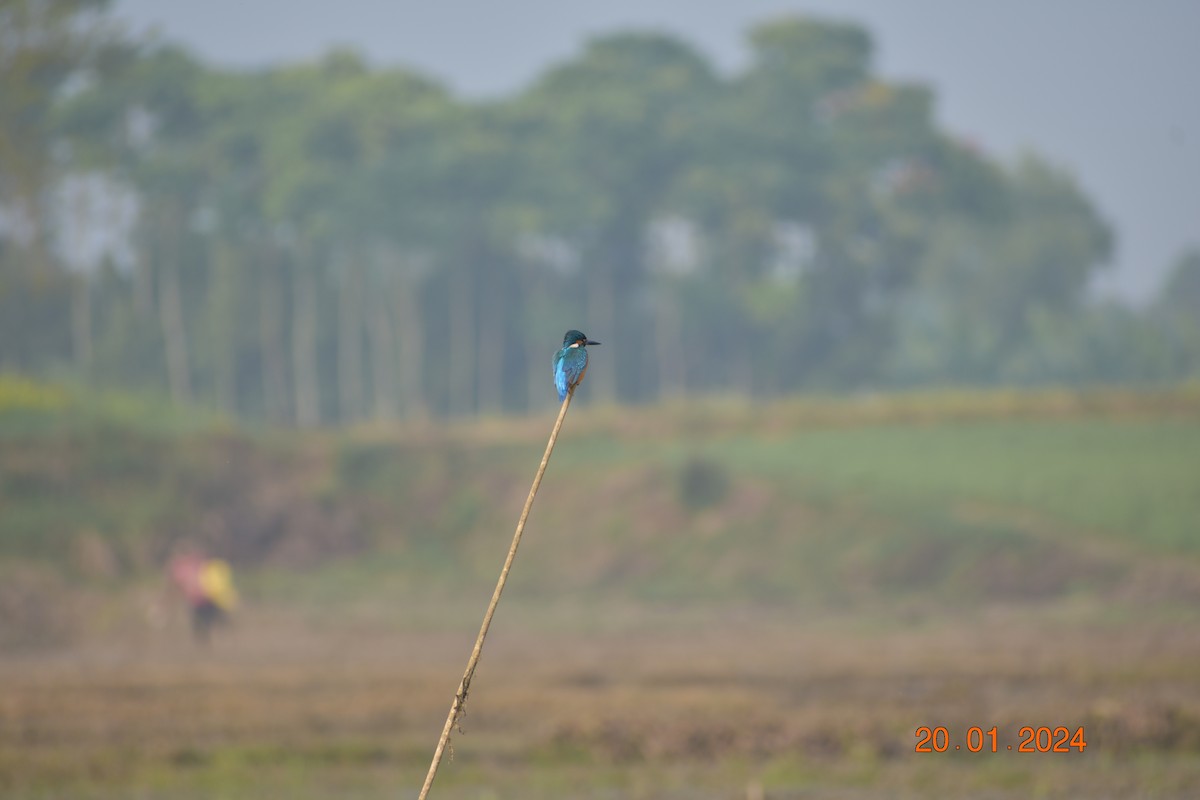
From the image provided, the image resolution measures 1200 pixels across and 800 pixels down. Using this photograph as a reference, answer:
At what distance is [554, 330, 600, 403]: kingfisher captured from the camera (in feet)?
24.9

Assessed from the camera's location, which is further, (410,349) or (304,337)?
(410,349)

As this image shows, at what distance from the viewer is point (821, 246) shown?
231 feet

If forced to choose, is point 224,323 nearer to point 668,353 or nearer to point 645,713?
point 668,353

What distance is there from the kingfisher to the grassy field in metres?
10.4

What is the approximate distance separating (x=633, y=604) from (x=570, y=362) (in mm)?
31333

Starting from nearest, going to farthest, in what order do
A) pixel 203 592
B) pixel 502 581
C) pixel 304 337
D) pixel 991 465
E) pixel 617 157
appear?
pixel 502 581
pixel 203 592
pixel 991 465
pixel 617 157
pixel 304 337

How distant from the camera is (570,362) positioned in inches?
301

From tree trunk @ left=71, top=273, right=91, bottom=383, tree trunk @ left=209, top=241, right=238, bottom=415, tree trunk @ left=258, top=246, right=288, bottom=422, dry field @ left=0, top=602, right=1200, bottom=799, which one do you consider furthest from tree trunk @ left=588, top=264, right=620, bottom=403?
dry field @ left=0, top=602, right=1200, bottom=799

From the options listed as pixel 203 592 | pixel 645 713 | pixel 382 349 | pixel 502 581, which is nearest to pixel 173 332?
pixel 382 349

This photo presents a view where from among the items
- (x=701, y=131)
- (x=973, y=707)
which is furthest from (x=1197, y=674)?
(x=701, y=131)

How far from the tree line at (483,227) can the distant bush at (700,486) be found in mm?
22581

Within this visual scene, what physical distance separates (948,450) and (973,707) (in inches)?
935

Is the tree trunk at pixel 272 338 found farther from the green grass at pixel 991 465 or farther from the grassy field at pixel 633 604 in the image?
the green grass at pixel 991 465

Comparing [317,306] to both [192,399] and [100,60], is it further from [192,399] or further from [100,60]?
[100,60]
